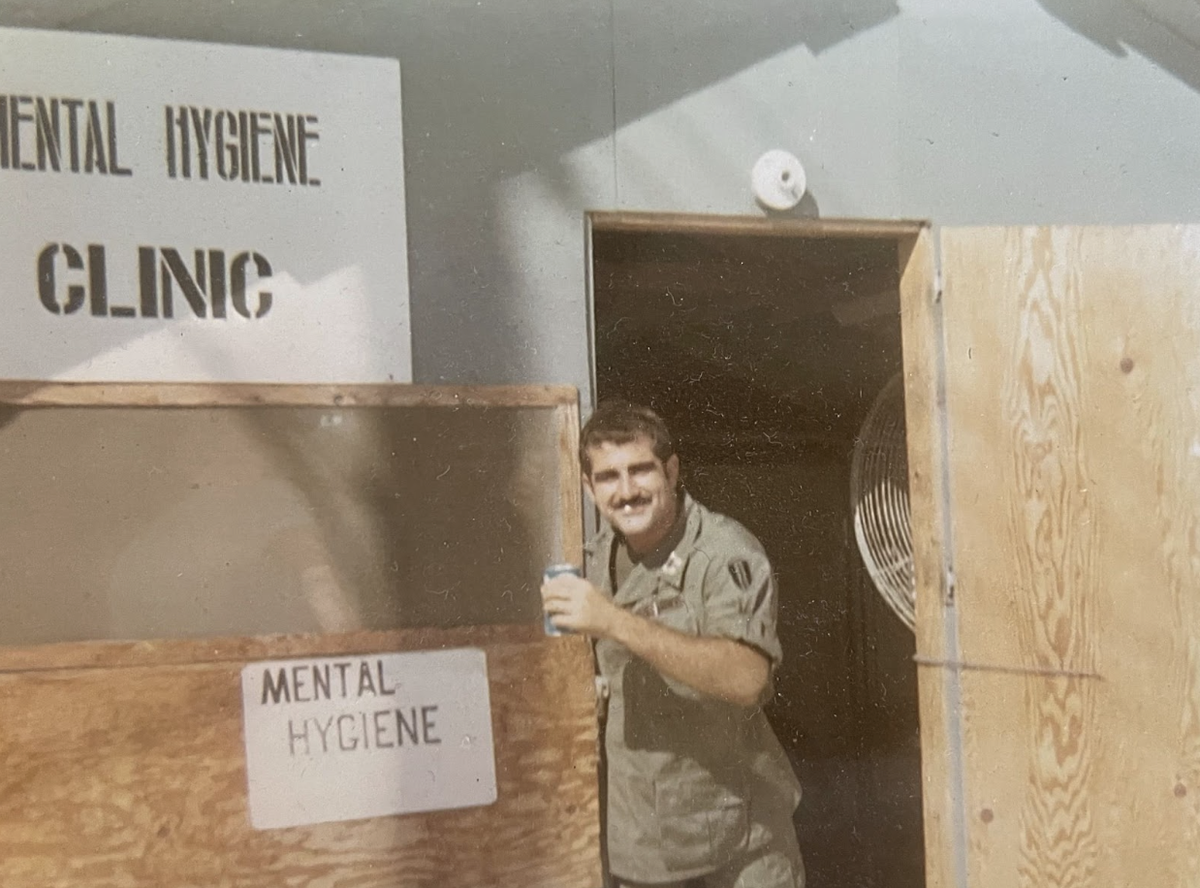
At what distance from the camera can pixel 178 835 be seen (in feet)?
10.2

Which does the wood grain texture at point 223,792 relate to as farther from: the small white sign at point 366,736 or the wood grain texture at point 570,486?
the wood grain texture at point 570,486

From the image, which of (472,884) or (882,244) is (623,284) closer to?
(882,244)

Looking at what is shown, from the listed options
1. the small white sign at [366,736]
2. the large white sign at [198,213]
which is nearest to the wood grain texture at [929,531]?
the small white sign at [366,736]

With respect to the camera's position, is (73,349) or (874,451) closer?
(73,349)

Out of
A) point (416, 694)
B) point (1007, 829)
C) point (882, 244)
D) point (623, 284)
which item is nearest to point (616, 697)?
point (416, 694)

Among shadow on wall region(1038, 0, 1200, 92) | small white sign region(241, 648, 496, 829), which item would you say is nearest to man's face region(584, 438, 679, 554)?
small white sign region(241, 648, 496, 829)

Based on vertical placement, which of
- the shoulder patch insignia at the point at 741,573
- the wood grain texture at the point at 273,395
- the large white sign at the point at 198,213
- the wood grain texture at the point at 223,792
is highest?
the large white sign at the point at 198,213

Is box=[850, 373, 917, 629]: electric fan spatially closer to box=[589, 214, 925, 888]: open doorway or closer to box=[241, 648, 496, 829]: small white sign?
box=[589, 214, 925, 888]: open doorway

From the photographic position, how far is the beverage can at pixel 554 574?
3.35m

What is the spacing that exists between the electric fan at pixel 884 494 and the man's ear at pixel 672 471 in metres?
0.92

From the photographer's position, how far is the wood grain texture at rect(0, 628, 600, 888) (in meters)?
3.04

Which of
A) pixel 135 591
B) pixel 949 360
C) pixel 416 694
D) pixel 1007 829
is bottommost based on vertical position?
pixel 1007 829

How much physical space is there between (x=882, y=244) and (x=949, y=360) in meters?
0.70

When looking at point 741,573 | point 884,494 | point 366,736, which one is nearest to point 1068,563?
point 884,494
